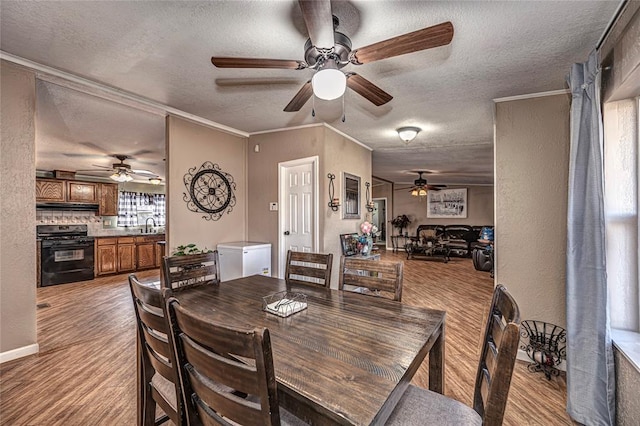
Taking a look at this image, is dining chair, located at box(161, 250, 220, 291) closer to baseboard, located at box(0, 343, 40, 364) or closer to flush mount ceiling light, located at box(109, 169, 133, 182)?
baseboard, located at box(0, 343, 40, 364)

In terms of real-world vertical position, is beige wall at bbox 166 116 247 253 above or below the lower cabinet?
above

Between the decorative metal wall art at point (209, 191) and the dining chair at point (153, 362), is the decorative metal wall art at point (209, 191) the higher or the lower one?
the higher one

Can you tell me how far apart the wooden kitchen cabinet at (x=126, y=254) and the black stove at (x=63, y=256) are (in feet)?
1.76

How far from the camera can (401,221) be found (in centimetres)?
1052

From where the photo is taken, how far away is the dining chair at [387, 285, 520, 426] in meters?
0.83

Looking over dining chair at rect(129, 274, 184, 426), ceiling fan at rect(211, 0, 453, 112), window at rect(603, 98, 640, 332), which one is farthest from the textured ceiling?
dining chair at rect(129, 274, 184, 426)

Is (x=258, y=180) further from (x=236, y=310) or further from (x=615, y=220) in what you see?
(x=615, y=220)

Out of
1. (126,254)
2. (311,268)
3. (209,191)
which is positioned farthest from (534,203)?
(126,254)

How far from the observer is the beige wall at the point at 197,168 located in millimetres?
3461

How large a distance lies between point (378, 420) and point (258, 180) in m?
3.88

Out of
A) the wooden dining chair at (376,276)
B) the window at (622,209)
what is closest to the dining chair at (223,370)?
the wooden dining chair at (376,276)

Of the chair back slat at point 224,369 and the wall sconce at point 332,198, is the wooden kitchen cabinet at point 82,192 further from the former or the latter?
the chair back slat at point 224,369

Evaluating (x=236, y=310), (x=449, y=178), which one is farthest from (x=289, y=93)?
(x=449, y=178)

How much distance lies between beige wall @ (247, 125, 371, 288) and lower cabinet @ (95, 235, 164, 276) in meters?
3.84
